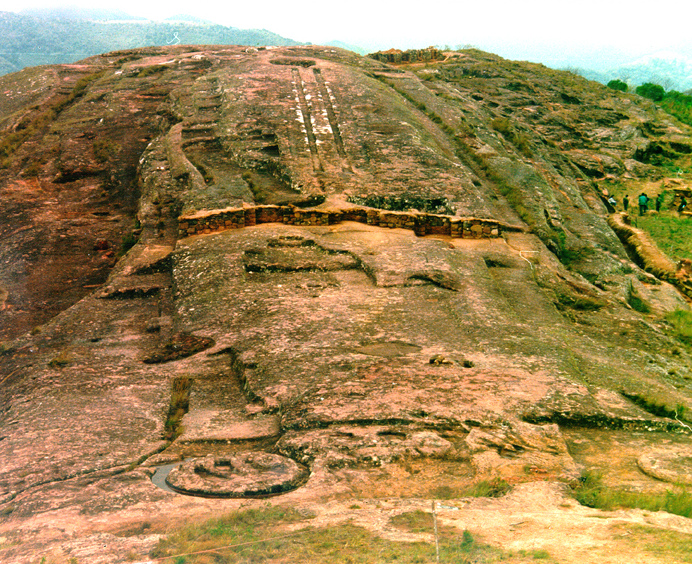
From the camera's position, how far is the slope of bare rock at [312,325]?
5.42 m

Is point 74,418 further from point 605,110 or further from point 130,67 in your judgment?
point 605,110

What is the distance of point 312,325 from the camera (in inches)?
331

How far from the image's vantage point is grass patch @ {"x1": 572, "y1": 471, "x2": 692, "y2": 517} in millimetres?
4863

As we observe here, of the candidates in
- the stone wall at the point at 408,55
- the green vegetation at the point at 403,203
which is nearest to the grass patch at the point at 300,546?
the green vegetation at the point at 403,203

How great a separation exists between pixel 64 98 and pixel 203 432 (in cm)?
1776

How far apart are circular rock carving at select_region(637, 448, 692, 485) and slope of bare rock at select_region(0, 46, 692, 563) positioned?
0.04 metres

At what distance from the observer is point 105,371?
7.83m

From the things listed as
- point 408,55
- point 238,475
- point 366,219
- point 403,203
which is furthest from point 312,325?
point 408,55

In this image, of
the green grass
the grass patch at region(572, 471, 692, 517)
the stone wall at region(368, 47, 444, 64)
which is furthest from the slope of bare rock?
the stone wall at region(368, 47, 444, 64)

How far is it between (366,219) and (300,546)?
8.75 meters

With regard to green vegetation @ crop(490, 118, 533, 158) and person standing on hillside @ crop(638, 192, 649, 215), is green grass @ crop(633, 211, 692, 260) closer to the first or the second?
person standing on hillside @ crop(638, 192, 649, 215)

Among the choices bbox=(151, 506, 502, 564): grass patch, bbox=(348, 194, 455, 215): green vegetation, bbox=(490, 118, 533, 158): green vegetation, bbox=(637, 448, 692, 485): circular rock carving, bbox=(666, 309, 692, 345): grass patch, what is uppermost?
bbox=(490, 118, 533, 158): green vegetation

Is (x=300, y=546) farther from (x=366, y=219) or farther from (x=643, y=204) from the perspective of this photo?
(x=643, y=204)

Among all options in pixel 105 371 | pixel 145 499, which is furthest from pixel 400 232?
pixel 145 499
